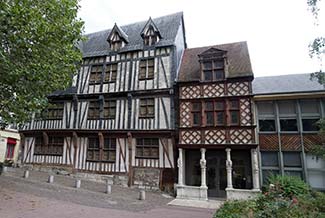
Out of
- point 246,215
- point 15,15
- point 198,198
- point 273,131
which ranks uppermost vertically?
point 15,15

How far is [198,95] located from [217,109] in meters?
1.21

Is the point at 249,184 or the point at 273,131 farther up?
the point at 273,131

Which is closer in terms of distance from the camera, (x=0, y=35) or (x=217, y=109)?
(x=0, y=35)

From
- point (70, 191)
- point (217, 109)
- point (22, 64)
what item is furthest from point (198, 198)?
point (22, 64)

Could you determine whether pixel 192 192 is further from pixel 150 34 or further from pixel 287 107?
pixel 150 34

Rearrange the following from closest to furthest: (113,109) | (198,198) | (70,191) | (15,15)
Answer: (15,15)
(70,191)
(198,198)
(113,109)

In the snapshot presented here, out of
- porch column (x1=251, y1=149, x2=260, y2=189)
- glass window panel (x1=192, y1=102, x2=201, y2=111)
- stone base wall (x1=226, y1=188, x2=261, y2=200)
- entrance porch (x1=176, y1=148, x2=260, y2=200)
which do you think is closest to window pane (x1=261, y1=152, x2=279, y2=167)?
entrance porch (x1=176, y1=148, x2=260, y2=200)

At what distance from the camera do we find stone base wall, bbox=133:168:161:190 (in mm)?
12227

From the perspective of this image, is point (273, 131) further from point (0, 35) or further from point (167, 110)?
point (0, 35)

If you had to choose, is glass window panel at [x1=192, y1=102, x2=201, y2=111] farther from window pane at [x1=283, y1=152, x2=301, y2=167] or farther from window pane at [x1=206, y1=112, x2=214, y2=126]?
window pane at [x1=283, y1=152, x2=301, y2=167]

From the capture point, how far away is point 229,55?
43.5 ft

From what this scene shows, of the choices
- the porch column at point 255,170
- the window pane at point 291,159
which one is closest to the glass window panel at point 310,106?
the window pane at point 291,159

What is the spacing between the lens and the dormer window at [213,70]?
39.6 feet

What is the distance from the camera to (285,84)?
12.5 m
